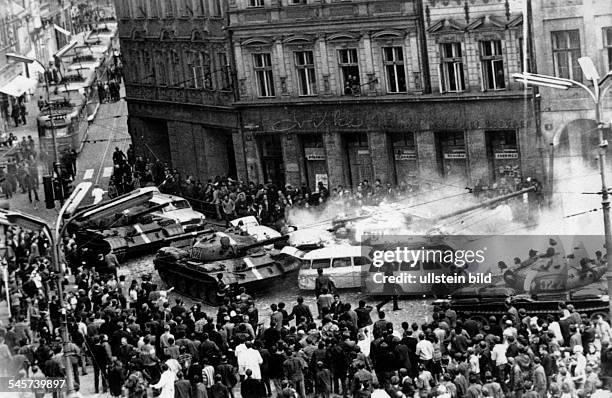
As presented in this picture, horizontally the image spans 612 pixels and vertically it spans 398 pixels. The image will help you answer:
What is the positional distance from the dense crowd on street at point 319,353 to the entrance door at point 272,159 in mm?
18020

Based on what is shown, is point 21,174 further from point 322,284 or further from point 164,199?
point 322,284

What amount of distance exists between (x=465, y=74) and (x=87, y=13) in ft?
198

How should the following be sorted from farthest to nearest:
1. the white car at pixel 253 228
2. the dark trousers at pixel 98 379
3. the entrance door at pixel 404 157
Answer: the entrance door at pixel 404 157
the white car at pixel 253 228
the dark trousers at pixel 98 379

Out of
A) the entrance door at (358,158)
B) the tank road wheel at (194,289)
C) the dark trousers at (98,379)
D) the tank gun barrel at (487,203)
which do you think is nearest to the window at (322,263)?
the tank gun barrel at (487,203)

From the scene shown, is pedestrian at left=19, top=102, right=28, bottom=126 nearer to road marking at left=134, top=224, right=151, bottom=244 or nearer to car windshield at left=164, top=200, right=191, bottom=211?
car windshield at left=164, top=200, right=191, bottom=211

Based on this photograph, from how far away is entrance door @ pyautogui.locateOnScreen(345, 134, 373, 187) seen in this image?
184 feet

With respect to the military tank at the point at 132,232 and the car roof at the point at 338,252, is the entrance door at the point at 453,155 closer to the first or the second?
the military tank at the point at 132,232

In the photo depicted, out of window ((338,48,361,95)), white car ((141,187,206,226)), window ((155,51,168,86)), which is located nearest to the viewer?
white car ((141,187,206,226))

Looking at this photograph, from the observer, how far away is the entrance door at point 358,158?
5619 centimetres

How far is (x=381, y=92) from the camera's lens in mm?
55219

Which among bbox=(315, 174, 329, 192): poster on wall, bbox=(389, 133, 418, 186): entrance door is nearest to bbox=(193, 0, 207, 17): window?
bbox=(315, 174, 329, 192): poster on wall

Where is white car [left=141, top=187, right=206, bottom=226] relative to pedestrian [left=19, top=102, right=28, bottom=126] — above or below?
below

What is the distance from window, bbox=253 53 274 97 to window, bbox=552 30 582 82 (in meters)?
13.0

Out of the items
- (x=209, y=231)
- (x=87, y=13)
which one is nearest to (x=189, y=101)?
(x=209, y=231)
